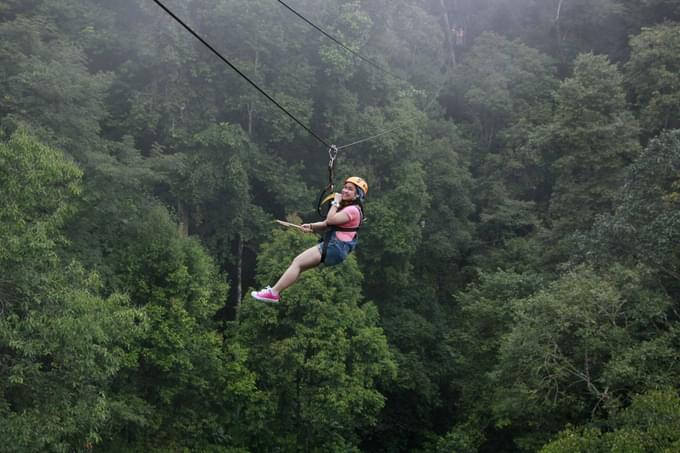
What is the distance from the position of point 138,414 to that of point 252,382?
9.29ft

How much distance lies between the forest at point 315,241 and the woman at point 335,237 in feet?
21.6

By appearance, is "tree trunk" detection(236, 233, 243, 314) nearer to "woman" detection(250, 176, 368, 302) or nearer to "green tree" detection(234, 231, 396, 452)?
"green tree" detection(234, 231, 396, 452)

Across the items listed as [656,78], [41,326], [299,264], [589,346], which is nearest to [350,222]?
[299,264]

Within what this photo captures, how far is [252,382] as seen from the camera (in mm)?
17266

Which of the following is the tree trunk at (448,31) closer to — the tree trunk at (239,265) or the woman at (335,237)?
the tree trunk at (239,265)

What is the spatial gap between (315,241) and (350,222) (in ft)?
41.0

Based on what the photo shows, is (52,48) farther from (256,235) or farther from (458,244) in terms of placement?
(458,244)

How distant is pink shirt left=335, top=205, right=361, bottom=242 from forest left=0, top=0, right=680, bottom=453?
22.4 feet

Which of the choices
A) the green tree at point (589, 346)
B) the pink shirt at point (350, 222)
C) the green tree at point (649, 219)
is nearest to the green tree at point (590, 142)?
the green tree at point (649, 219)

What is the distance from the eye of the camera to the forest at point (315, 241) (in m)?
12.6

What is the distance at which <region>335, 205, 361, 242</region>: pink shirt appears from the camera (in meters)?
6.06

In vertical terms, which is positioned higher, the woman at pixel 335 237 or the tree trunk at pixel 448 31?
the woman at pixel 335 237

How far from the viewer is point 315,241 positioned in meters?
18.6

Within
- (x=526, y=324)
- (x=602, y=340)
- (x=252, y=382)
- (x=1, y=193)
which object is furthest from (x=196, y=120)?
(x=602, y=340)
